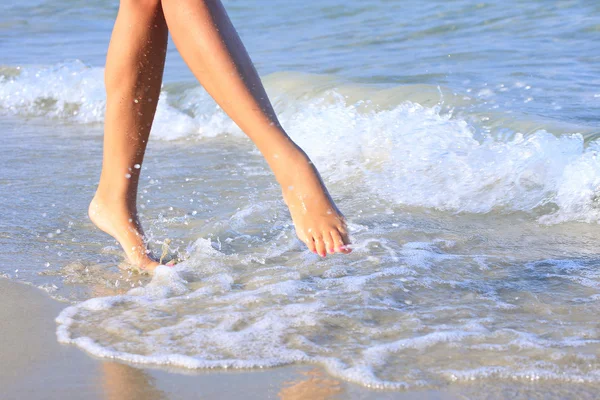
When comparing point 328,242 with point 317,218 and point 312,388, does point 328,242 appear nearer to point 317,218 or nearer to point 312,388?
point 317,218

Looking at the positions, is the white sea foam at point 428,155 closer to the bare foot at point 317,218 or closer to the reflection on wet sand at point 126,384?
the bare foot at point 317,218

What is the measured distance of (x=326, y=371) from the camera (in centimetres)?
180

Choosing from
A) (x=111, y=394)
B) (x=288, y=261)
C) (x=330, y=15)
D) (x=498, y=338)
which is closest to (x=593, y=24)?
(x=330, y=15)

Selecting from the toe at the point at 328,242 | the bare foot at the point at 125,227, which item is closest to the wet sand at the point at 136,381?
the toe at the point at 328,242

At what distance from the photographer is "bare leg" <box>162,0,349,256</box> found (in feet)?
6.81

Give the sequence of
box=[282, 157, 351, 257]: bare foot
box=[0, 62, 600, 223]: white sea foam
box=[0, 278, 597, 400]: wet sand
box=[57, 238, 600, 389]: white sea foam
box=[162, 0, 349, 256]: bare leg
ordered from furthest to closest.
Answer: box=[0, 62, 600, 223]: white sea foam → box=[282, 157, 351, 257]: bare foot → box=[162, 0, 349, 256]: bare leg → box=[57, 238, 600, 389]: white sea foam → box=[0, 278, 597, 400]: wet sand

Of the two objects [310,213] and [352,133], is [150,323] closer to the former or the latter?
[310,213]

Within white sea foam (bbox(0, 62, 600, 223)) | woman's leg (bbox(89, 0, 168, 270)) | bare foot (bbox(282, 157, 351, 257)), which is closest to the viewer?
bare foot (bbox(282, 157, 351, 257))

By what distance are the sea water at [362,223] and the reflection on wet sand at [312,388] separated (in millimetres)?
35

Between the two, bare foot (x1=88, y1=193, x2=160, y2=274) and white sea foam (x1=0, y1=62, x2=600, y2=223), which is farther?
white sea foam (x1=0, y1=62, x2=600, y2=223)

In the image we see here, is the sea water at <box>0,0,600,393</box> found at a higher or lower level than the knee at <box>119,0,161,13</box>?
lower

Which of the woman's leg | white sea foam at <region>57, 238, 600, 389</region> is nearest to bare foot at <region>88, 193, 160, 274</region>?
the woman's leg

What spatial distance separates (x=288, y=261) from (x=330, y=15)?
25.6 ft

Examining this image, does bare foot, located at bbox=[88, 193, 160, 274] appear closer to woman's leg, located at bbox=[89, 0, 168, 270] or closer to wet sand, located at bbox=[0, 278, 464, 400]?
woman's leg, located at bbox=[89, 0, 168, 270]
